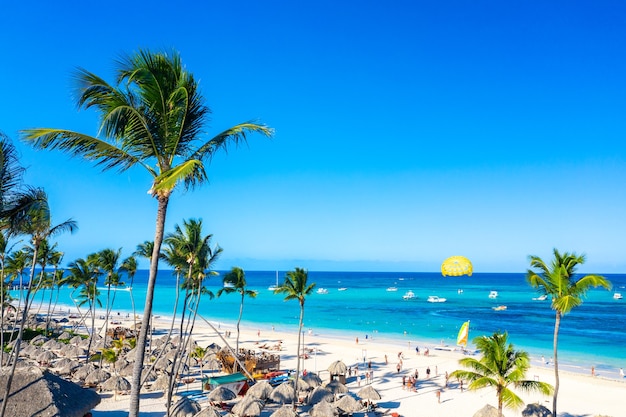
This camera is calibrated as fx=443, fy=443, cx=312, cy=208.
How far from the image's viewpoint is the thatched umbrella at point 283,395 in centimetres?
2109

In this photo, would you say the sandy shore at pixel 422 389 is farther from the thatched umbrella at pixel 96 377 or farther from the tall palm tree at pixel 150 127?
the tall palm tree at pixel 150 127

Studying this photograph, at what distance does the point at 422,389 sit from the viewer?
1045 inches

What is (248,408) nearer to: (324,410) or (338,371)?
(324,410)

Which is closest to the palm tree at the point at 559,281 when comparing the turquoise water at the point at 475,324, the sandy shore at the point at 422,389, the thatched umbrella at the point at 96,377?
the sandy shore at the point at 422,389

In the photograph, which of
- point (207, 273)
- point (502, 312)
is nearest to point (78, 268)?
point (207, 273)

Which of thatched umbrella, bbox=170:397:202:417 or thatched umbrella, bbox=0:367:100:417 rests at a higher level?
thatched umbrella, bbox=0:367:100:417

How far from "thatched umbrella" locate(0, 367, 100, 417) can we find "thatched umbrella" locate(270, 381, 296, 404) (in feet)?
27.4

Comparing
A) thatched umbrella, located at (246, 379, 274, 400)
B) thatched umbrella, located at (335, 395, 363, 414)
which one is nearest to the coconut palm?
thatched umbrella, located at (335, 395, 363, 414)

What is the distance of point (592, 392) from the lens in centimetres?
2669

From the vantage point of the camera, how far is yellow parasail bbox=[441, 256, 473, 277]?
87.0ft

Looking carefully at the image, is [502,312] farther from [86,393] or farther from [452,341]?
[86,393]

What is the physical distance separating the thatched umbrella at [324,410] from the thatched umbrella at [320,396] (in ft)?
4.60

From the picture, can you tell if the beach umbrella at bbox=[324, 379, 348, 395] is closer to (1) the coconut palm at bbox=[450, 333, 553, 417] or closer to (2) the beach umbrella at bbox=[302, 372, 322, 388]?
(2) the beach umbrella at bbox=[302, 372, 322, 388]

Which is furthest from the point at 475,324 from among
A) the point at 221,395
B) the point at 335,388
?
the point at 221,395
